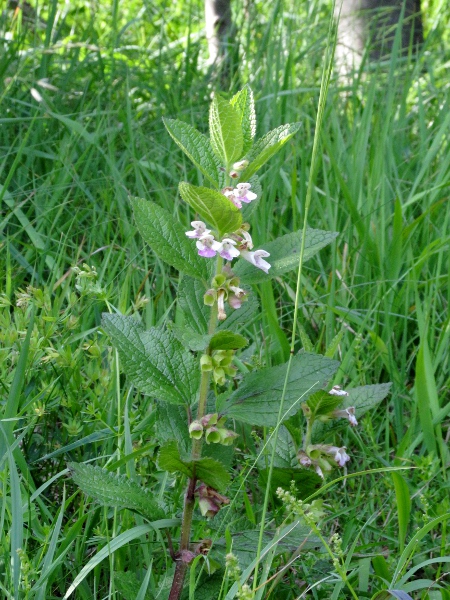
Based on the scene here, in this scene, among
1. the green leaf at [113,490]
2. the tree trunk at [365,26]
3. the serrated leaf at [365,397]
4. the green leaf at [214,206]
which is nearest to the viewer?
the green leaf at [214,206]

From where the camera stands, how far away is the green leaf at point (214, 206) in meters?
1.20

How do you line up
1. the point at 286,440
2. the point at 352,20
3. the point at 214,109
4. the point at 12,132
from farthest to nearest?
the point at 352,20 → the point at 12,132 → the point at 286,440 → the point at 214,109

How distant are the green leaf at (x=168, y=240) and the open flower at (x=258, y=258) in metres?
0.10

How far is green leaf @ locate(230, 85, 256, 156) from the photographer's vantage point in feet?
4.39

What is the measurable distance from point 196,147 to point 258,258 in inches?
9.1

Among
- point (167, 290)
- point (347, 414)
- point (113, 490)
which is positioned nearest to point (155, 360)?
point (113, 490)

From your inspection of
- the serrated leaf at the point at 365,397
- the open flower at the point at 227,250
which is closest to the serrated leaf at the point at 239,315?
the open flower at the point at 227,250

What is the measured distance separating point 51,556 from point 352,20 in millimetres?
3664

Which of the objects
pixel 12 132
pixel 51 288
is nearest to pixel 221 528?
pixel 51 288

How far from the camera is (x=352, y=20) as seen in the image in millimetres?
4277

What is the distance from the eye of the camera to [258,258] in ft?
4.27

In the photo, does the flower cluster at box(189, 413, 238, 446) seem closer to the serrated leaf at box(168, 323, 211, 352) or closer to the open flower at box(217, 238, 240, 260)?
the serrated leaf at box(168, 323, 211, 352)

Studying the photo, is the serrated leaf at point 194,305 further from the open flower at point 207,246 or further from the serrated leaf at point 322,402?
the serrated leaf at point 322,402

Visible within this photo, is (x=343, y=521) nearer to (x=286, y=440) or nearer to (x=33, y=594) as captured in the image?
(x=286, y=440)
